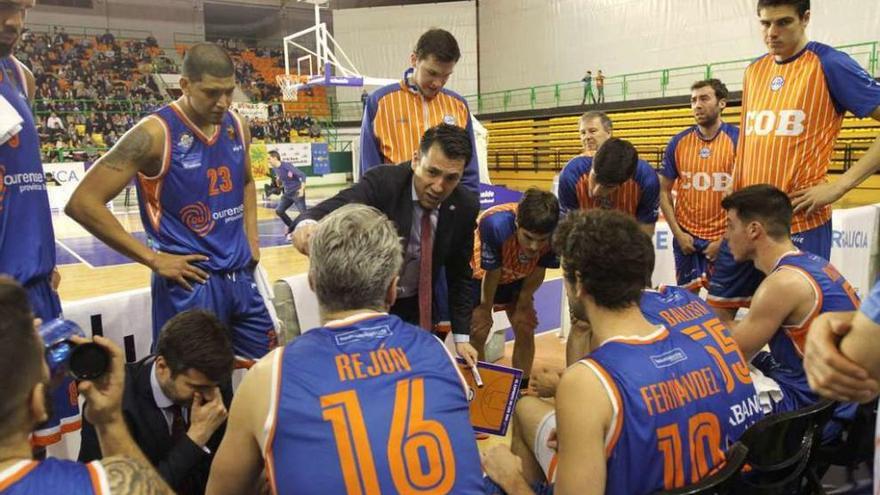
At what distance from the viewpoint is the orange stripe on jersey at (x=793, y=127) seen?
3.14m

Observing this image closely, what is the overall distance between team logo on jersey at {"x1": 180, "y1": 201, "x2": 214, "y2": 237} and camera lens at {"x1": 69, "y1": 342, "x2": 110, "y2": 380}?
4.50 feet

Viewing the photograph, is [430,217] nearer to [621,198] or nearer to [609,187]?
[609,187]

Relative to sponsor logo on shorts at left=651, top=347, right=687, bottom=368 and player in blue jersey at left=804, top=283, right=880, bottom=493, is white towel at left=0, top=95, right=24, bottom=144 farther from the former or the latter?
player in blue jersey at left=804, top=283, right=880, bottom=493

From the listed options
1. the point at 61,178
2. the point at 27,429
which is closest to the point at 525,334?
the point at 27,429

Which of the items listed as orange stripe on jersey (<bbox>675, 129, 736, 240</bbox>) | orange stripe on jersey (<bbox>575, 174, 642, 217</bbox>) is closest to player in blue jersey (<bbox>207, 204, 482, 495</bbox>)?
orange stripe on jersey (<bbox>575, 174, 642, 217</bbox>)

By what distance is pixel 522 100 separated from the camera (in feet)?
81.1

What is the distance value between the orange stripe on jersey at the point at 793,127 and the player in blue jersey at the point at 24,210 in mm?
3326

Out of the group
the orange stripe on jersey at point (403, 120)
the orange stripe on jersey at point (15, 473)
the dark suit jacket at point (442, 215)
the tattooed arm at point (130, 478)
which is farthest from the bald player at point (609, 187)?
the orange stripe on jersey at point (15, 473)

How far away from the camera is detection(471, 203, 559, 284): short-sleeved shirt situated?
399 centimetres

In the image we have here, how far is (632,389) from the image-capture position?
5.26 ft

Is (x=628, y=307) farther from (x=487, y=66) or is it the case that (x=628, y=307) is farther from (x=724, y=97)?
(x=487, y=66)

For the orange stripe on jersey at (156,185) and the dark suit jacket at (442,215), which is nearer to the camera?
the orange stripe on jersey at (156,185)

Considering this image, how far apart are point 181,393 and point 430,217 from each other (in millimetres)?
1377

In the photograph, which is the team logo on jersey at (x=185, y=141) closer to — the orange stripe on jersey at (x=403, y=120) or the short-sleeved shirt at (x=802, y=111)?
the orange stripe on jersey at (x=403, y=120)
